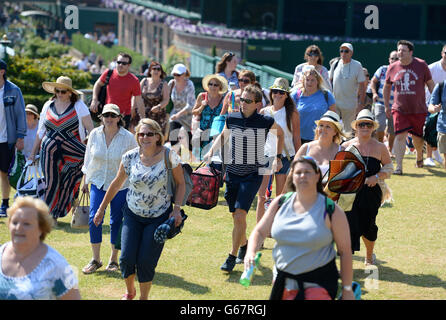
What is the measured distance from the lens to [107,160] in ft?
27.9

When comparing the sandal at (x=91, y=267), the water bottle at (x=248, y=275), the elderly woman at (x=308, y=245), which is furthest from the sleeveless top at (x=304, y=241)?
the sandal at (x=91, y=267)

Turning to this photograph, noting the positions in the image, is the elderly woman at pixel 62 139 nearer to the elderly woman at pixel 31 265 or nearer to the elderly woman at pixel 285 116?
the elderly woman at pixel 285 116

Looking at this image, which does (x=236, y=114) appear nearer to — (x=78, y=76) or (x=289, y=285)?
(x=289, y=285)

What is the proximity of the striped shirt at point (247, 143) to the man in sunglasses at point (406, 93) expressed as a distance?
580cm

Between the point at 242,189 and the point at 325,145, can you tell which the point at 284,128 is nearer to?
the point at 242,189

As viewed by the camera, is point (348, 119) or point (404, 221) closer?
point (404, 221)

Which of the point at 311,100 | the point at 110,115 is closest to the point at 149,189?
the point at 110,115

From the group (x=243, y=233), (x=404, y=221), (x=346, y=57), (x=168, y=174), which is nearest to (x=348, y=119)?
(x=346, y=57)

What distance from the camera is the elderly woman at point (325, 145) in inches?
320

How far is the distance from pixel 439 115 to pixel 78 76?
363 inches

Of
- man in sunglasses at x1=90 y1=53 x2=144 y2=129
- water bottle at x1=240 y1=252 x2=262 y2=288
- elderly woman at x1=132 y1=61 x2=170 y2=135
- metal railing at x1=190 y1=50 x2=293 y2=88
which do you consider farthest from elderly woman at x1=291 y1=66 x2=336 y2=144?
metal railing at x1=190 y1=50 x2=293 y2=88

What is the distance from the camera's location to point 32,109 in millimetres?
11898

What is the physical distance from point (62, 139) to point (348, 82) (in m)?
5.91
